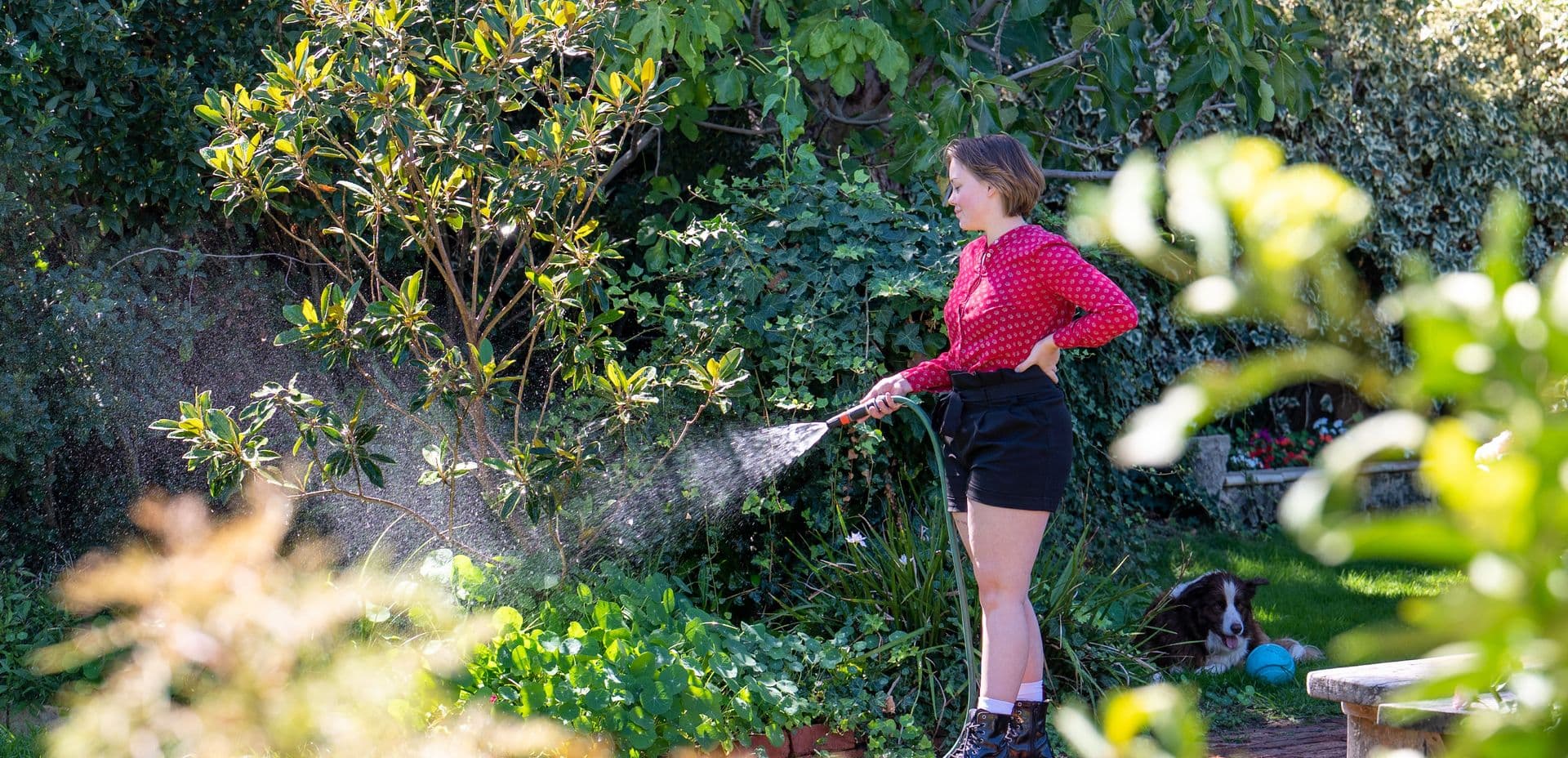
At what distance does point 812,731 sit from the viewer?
11.4 feet

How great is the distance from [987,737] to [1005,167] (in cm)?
129

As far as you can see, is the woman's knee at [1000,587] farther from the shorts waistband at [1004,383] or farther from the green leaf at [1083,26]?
the green leaf at [1083,26]

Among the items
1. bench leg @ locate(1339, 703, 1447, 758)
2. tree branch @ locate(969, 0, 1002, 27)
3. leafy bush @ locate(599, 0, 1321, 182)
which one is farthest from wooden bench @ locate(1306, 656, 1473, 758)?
tree branch @ locate(969, 0, 1002, 27)

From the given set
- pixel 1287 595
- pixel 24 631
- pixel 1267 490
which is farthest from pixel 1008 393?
pixel 1267 490

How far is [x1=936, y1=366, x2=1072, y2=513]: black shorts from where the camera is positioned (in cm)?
308

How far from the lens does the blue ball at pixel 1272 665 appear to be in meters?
4.48

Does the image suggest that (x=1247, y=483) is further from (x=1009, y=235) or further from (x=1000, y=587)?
(x=1009, y=235)

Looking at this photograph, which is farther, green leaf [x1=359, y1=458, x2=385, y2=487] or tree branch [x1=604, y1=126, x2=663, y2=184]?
tree branch [x1=604, y1=126, x2=663, y2=184]

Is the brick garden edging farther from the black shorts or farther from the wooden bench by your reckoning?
the wooden bench

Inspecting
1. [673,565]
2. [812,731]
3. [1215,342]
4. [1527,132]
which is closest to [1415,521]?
[812,731]

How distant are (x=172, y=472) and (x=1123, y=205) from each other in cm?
479

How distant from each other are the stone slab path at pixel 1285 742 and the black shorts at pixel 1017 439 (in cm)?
104

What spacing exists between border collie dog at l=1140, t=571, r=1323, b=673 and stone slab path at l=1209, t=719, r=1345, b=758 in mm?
500

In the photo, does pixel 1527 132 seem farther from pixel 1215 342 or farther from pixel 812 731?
pixel 812 731
